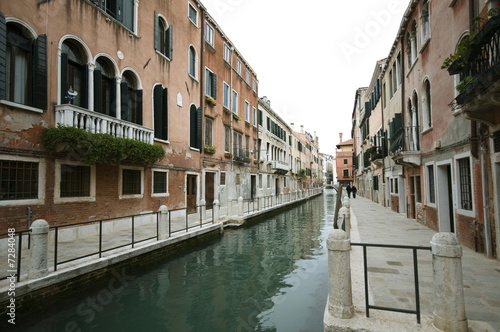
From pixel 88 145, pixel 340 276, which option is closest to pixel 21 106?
pixel 88 145

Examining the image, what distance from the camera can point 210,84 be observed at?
1725cm

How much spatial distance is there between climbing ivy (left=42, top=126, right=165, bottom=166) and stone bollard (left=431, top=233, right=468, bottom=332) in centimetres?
801

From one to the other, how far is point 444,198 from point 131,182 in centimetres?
1028

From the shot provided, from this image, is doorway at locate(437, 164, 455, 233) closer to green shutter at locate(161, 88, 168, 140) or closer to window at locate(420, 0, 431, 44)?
window at locate(420, 0, 431, 44)

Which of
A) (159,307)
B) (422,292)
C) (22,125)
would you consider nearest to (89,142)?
(22,125)

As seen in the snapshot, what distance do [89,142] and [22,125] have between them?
146cm

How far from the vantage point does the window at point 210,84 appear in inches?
663

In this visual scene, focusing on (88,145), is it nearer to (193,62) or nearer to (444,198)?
(193,62)

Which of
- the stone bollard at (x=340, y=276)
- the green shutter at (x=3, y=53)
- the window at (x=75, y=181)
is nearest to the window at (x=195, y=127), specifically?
the window at (x=75, y=181)

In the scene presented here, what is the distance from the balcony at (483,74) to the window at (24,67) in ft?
30.4

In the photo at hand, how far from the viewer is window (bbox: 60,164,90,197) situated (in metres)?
8.12

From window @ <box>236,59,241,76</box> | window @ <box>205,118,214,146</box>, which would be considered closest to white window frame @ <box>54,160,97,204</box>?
window @ <box>205,118,214,146</box>

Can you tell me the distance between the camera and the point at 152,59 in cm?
1191

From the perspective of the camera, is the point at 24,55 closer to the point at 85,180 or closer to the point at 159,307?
the point at 85,180
